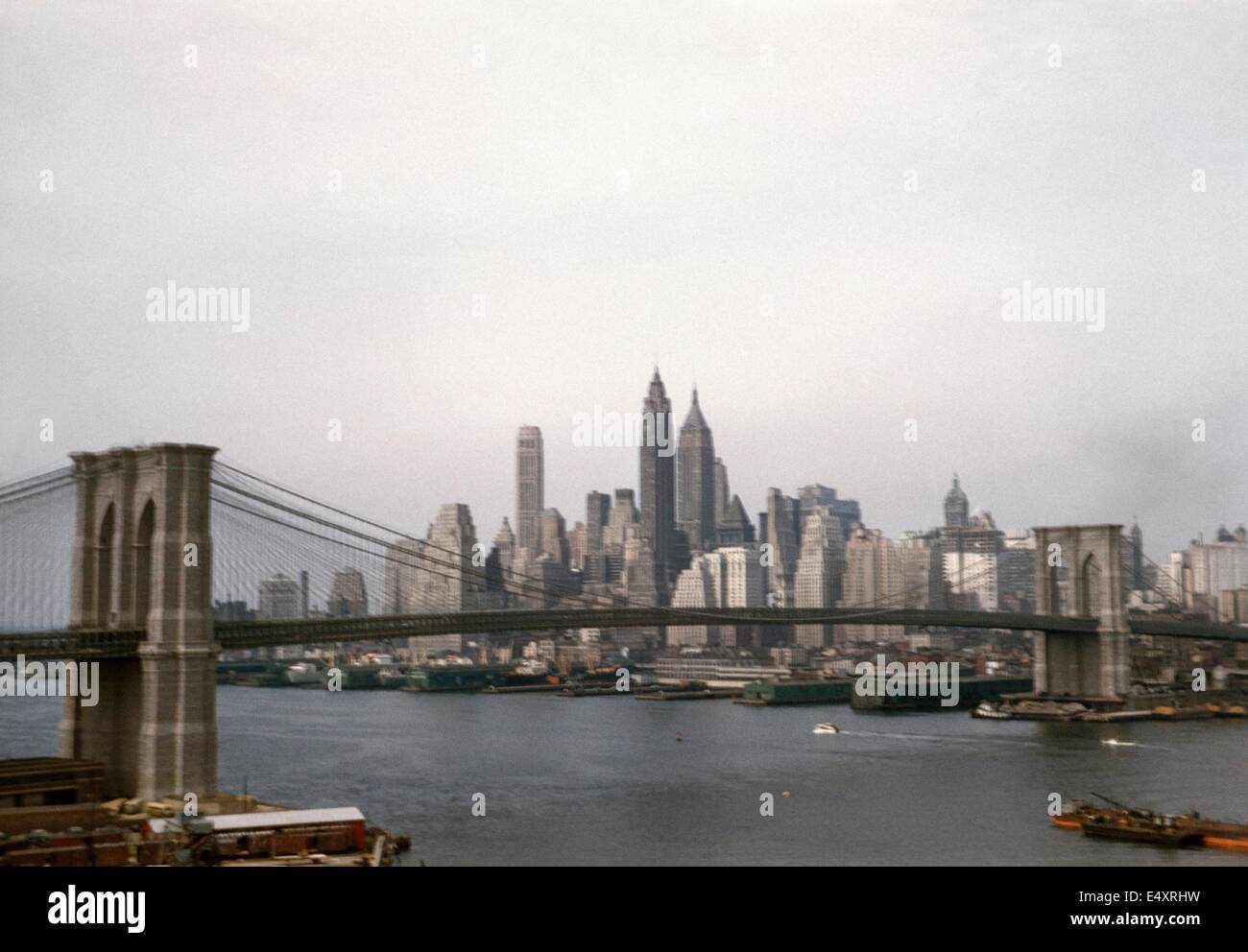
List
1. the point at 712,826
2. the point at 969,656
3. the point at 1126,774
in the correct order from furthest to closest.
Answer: the point at 969,656
the point at 1126,774
the point at 712,826

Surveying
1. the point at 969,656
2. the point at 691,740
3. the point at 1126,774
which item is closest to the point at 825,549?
the point at 969,656

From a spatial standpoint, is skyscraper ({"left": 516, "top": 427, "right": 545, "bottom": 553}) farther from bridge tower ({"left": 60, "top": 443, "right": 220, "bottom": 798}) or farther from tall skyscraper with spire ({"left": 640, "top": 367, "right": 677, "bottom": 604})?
bridge tower ({"left": 60, "top": 443, "right": 220, "bottom": 798})

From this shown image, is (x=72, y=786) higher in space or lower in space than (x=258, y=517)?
lower

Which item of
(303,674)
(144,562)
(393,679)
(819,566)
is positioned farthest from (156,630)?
(819,566)

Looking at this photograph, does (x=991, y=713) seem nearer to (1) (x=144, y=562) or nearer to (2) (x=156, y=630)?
(1) (x=144, y=562)

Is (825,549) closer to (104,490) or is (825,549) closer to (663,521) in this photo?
(663,521)

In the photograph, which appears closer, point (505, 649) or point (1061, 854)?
point (1061, 854)
